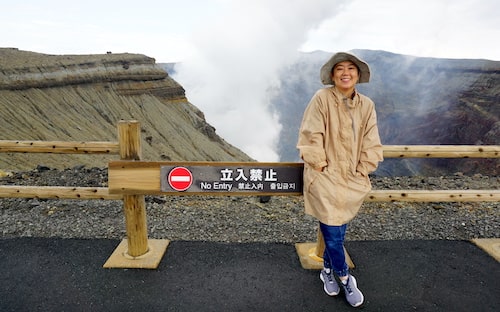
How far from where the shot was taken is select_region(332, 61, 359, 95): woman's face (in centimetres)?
317

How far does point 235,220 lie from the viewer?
17.6 feet

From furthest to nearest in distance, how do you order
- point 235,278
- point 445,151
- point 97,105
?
1. point 97,105
2. point 445,151
3. point 235,278

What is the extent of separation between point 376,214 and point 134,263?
142 inches

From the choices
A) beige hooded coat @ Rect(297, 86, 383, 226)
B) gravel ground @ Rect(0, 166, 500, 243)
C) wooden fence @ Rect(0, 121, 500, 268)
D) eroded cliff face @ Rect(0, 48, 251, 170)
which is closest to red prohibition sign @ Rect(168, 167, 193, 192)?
wooden fence @ Rect(0, 121, 500, 268)

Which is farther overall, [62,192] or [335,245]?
[62,192]

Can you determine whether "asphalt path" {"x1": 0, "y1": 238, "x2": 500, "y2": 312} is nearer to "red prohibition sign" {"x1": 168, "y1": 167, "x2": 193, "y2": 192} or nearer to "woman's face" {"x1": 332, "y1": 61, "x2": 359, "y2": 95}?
"red prohibition sign" {"x1": 168, "y1": 167, "x2": 193, "y2": 192}

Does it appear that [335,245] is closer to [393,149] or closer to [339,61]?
[393,149]

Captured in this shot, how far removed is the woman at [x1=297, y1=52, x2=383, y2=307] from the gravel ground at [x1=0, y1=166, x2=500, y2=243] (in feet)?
5.40

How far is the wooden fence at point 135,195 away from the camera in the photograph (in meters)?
3.95

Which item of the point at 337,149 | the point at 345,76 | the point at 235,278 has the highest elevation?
the point at 345,76

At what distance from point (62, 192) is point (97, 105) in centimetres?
4325

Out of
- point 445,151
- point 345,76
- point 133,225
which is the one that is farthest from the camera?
point 445,151

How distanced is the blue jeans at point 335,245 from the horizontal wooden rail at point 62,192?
2.31m

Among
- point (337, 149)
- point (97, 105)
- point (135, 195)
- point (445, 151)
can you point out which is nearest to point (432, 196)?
point (445, 151)
